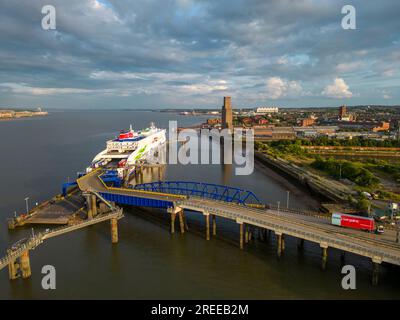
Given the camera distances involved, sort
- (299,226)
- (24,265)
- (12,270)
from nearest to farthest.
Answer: (12,270) → (24,265) → (299,226)

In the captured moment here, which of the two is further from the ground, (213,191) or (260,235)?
(213,191)

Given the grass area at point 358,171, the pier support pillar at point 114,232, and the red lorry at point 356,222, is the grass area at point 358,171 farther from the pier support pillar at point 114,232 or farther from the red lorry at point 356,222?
the pier support pillar at point 114,232

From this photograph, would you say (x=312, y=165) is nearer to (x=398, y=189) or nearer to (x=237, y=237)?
(x=398, y=189)

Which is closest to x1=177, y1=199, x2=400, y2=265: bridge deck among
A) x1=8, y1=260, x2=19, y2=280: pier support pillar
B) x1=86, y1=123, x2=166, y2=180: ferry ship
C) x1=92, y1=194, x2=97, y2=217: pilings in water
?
x1=92, y1=194, x2=97, y2=217: pilings in water

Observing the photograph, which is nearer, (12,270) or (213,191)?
(12,270)

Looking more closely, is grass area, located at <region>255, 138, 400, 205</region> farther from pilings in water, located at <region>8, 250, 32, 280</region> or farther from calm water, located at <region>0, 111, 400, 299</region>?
pilings in water, located at <region>8, 250, 32, 280</region>

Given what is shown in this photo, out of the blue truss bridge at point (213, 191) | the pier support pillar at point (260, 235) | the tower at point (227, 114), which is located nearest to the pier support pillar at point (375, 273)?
the pier support pillar at point (260, 235)

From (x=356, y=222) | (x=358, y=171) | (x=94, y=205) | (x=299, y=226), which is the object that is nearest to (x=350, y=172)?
(x=358, y=171)

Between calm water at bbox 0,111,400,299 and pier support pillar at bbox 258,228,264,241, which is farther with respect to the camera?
pier support pillar at bbox 258,228,264,241

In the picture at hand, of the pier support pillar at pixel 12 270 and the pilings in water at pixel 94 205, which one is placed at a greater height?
the pilings in water at pixel 94 205

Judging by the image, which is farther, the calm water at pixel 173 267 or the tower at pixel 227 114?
the tower at pixel 227 114

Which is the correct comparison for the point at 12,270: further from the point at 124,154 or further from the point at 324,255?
the point at 124,154
